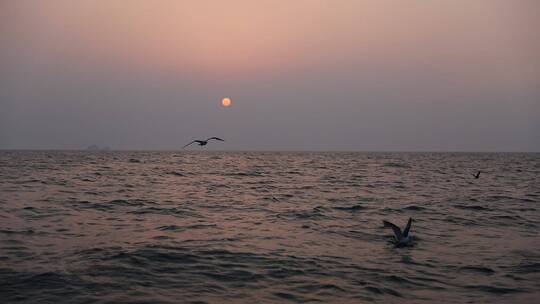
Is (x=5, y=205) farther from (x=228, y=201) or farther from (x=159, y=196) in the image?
(x=228, y=201)

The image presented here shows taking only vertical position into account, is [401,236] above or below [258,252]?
above

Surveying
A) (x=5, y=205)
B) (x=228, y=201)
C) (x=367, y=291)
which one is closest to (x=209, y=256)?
(x=367, y=291)

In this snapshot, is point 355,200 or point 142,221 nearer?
point 142,221

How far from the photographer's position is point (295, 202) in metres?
21.2

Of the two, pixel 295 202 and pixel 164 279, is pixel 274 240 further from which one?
pixel 295 202

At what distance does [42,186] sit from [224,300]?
73.0 ft

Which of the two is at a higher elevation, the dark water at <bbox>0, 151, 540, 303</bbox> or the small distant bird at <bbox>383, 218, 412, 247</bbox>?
the small distant bird at <bbox>383, 218, 412, 247</bbox>

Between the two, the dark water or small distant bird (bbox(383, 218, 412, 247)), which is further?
small distant bird (bbox(383, 218, 412, 247))

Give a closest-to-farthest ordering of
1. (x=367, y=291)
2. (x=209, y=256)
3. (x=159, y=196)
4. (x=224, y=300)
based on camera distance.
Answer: (x=224, y=300) → (x=367, y=291) → (x=209, y=256) → (x=159, y=196)

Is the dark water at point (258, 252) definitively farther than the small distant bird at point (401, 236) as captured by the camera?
No

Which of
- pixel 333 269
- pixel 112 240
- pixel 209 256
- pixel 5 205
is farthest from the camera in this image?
pixel 5 205

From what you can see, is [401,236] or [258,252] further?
[401,236]

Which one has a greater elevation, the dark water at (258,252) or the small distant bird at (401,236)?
the small distant bird at (401,236)

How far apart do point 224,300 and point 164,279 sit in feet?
5.60
